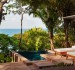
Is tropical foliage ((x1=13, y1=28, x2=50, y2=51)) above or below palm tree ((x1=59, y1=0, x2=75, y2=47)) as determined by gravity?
below

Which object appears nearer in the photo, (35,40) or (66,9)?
(66,9)

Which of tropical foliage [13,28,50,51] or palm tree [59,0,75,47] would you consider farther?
tropical foliage [13,28,50,51]

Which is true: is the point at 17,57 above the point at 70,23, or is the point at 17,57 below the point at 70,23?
below

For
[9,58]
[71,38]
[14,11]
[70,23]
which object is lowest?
[9,58]

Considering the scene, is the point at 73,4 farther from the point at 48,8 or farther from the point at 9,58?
the point at 9,58

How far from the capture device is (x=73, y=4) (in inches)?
664

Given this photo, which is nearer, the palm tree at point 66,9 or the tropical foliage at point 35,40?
the palm tree at point 66,9

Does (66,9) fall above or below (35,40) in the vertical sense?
above

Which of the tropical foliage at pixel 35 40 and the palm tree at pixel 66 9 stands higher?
the palm tree at pixel 66 9

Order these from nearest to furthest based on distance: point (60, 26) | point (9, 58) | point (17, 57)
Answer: point (17, 57)
point (9, 58)
point (60, 26)

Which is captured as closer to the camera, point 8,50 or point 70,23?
point 8,50

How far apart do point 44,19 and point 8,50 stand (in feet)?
14.6

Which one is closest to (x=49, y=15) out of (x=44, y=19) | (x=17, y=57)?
(x=44, y=19)

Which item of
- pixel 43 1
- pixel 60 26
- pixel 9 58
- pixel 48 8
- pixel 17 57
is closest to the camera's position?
pixel 17 57
